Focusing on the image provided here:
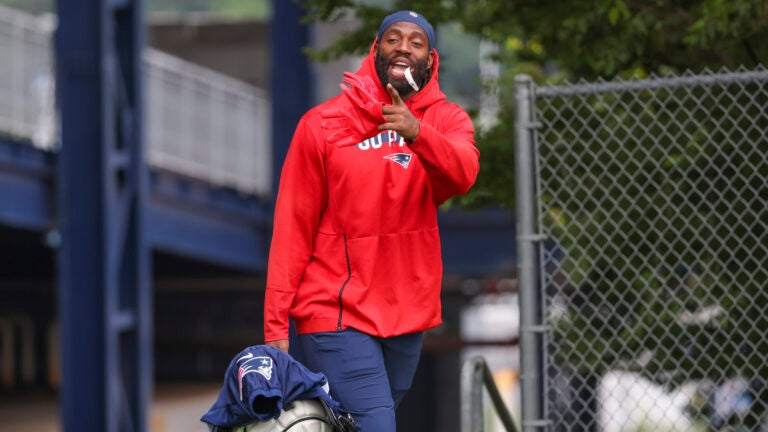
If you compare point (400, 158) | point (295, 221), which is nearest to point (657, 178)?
point (400, 158)

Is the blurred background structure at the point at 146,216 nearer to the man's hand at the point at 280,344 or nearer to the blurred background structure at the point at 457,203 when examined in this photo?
the blurred background structure at the point at 457,203

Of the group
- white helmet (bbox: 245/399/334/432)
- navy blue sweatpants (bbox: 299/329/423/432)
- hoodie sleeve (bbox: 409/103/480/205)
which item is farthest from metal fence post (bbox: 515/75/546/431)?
white helmet (bbox: 245/399/334/432)

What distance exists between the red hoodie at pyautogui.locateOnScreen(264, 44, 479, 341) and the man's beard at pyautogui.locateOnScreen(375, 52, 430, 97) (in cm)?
4

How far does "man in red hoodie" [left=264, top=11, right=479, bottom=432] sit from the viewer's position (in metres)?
4.20

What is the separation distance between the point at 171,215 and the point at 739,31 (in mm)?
9576

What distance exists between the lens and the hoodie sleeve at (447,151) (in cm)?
392

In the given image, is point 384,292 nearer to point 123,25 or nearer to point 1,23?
point 123,25

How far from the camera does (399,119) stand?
3834 millimetres

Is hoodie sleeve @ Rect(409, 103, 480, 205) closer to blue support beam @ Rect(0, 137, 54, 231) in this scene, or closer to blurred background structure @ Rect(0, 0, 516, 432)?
blurred background structure @ Rect(0, 0, 516, 432)

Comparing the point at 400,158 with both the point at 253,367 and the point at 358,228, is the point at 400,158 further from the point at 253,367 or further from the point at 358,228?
the point at 253,367

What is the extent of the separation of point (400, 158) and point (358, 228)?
0.29 meters

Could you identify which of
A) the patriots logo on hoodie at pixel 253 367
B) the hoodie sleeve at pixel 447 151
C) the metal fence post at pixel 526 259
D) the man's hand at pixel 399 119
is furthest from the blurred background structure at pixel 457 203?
the patriots logo on hoodie at pixel 253 367

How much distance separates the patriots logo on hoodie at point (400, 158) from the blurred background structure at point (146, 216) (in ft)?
26.9

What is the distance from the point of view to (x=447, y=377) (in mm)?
21531
